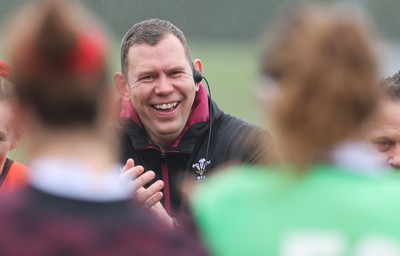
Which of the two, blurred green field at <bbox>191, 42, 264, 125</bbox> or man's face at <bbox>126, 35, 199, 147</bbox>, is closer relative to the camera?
man's face at <bbox>126, 35, 199, 147</bbox>

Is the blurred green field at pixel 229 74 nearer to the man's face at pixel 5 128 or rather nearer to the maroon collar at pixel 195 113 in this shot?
the maroon collar at pixel 195 113

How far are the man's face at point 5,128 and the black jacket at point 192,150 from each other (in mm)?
714

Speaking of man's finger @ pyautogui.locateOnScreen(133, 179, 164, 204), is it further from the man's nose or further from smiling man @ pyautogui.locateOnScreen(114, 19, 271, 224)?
the man's nose

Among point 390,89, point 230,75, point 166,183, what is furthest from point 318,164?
point 230,75

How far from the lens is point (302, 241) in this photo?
184 cm

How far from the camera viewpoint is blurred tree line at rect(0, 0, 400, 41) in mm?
5609

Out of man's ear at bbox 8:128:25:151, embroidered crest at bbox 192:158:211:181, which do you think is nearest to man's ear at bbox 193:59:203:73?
embroidered crest at bbox 192:158:211:181

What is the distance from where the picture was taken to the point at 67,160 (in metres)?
1.80

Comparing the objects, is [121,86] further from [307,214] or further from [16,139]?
[307,214]

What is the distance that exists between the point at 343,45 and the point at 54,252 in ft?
2.07

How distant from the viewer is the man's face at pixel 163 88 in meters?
4.51

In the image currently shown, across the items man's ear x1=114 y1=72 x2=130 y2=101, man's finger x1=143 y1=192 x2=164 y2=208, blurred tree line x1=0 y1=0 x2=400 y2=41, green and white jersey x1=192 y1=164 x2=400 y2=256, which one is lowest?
green and white jersey x1=192 y1=164 x2=400 y2=256

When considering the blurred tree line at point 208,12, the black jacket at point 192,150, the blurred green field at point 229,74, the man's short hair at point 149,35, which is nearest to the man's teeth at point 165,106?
the black jacket at point 192,150

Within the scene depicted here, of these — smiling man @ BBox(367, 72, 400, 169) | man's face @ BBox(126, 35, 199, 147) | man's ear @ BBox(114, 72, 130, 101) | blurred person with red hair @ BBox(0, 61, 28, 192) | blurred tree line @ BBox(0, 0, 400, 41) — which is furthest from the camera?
blurred tree line @ BBox(0, 0, 400, 41)
